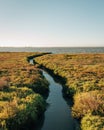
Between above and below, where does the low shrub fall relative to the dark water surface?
above

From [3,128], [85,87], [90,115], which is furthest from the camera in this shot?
[85,87]

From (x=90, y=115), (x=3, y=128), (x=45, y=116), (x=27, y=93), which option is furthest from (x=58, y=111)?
(x=3, y=128)

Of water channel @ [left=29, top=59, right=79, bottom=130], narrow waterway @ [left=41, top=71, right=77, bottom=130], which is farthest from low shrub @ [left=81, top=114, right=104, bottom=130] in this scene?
narrow waterway @ [left=41, top=71, right=77, bottom=130]

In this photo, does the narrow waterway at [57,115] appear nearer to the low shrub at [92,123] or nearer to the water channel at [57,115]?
the water channel at [57,115]

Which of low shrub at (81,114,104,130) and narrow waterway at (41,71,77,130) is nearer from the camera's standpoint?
low shrub at (81,114,104,130)

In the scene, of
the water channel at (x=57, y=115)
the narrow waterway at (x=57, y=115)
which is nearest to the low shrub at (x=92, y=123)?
the water channel at (x=57, y=115)

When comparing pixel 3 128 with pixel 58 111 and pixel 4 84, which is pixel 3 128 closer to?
pixel 58 111

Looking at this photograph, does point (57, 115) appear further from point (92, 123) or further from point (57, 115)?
point (92, 123)

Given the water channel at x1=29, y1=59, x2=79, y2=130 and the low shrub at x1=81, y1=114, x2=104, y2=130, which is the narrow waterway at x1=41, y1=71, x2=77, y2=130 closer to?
the water channel at x1=29, y1=59, x2=79, y2=130
